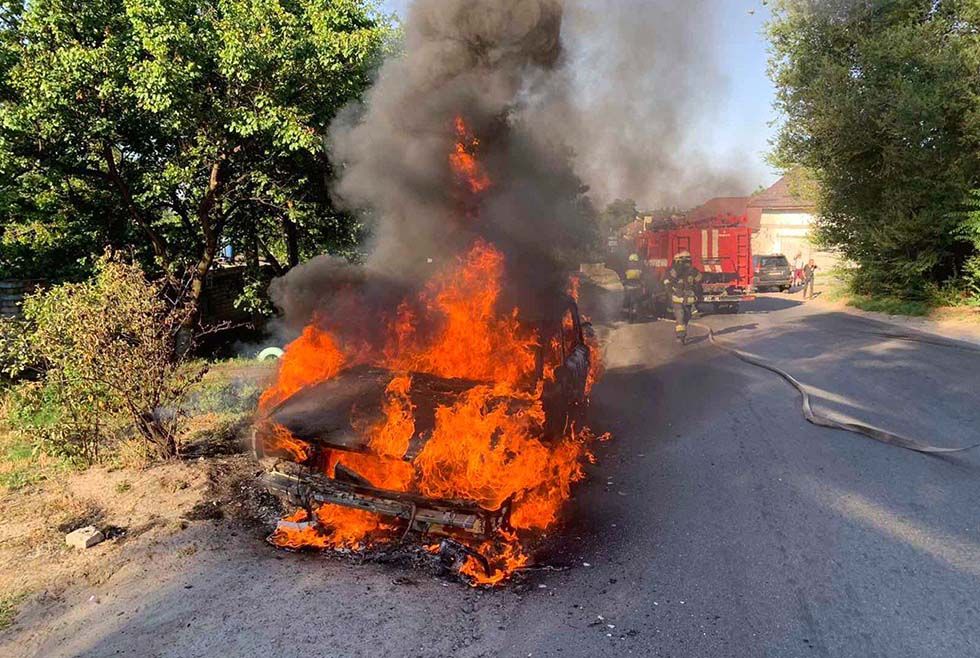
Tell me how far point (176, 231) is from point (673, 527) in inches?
415

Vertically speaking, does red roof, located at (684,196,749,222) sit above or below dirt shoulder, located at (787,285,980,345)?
above

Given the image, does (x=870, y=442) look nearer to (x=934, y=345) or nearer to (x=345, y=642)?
(x=345, y=642)

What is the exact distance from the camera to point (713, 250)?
18.8 metres

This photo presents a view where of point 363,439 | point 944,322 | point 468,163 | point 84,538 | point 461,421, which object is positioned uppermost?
point 468,163

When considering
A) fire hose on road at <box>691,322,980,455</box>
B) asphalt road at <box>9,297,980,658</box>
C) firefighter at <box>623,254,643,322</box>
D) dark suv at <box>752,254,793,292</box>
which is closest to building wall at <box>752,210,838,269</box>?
dark suv at <box>752,254,793,292</box>

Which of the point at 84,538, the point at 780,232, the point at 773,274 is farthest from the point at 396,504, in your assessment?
the point at 780,232

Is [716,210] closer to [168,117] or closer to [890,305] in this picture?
[890,305]

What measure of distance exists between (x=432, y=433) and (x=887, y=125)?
55.8 feet

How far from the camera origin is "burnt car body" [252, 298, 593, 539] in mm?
4055

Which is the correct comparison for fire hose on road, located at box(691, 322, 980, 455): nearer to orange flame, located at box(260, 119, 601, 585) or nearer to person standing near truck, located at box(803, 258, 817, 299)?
orange flame, located at box(260, 119, 601, 585)

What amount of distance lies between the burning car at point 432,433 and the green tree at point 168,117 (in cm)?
437

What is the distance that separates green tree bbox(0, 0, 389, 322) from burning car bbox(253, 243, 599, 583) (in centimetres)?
437

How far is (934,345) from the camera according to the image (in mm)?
12609

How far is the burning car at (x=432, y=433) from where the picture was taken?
4152mm
